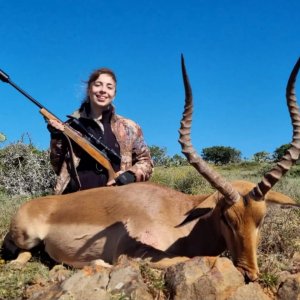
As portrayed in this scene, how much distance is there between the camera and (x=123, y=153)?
25.6 feet

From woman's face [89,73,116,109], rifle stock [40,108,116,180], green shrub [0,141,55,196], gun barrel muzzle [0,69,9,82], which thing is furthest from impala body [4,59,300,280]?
green shrub [0,141,55,196]

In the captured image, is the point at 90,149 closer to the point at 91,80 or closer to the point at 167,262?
the point at 91,80

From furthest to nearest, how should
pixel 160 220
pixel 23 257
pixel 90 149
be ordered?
pixel 90 149, pixel 23 257, pixel 160 220

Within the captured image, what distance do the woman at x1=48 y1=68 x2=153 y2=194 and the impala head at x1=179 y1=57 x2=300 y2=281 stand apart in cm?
270

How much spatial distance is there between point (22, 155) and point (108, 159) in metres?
6.45

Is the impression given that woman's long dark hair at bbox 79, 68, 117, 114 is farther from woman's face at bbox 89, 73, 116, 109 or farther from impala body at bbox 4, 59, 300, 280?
impala body at bbox 4, 59, 300, 280

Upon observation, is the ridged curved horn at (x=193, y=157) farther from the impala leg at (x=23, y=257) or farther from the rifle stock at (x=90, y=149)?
the impala leg at (x=23, y=257)

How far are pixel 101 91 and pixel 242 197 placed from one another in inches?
139

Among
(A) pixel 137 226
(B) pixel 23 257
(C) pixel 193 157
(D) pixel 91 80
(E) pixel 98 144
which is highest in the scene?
(D) pixel 91 80

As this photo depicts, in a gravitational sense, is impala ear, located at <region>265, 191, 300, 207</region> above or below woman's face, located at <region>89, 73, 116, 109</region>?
below

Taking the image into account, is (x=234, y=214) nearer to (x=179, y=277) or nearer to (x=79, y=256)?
(x=179, y=277)

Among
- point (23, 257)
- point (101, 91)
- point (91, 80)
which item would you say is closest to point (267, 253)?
point (23, 257)

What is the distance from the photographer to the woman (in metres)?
7.57

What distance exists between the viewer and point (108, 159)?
7.42 m
